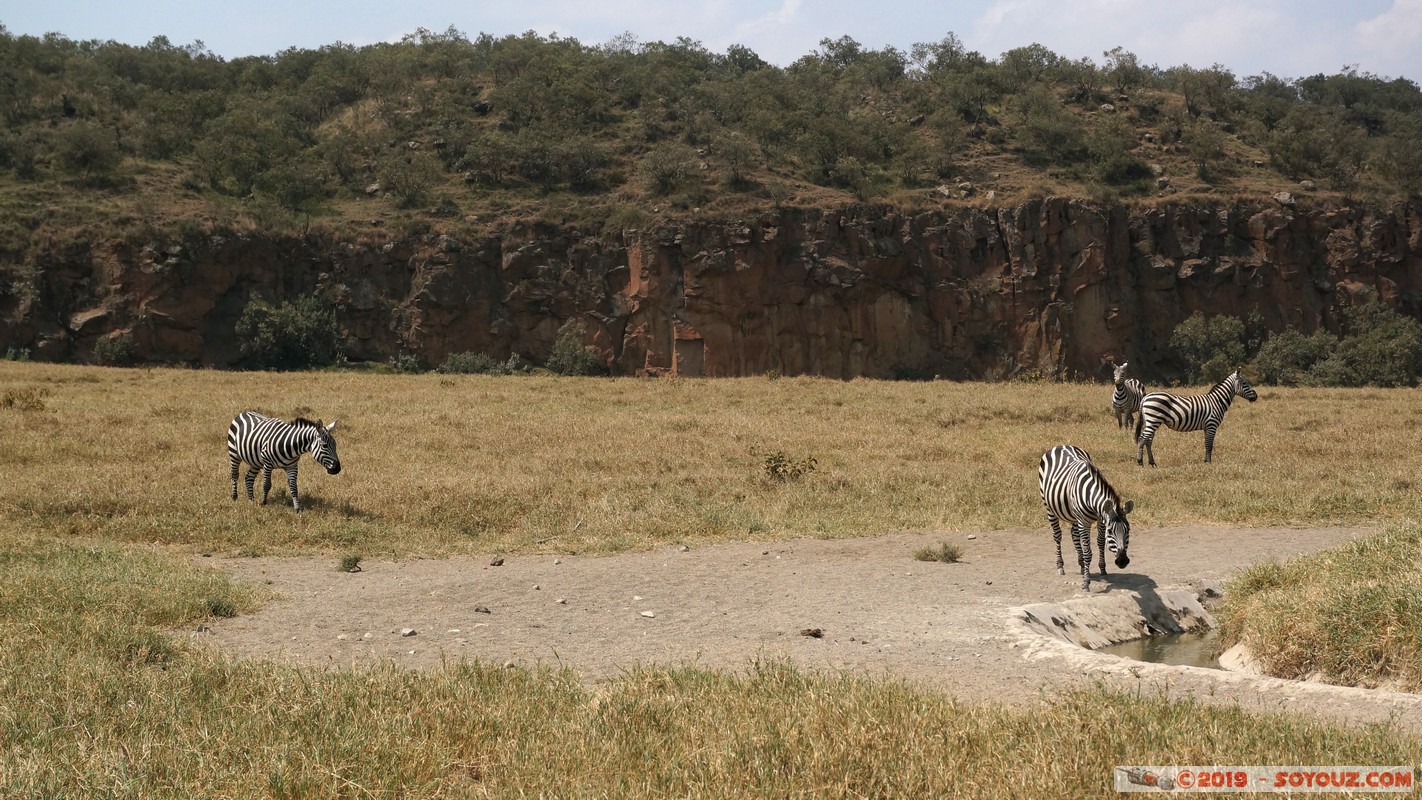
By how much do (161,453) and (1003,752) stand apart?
1798cm

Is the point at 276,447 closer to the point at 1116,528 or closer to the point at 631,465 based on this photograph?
the point at 631,465

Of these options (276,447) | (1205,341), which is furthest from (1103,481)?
(1205,341)

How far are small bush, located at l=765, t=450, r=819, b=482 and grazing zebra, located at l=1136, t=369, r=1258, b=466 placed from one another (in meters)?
6.89

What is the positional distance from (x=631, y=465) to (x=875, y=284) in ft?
136

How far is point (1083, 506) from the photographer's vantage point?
1159 centimetres

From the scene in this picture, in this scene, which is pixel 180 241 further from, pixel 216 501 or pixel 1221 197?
pixel 1221 197

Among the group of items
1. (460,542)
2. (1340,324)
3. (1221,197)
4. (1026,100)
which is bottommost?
(460,542)

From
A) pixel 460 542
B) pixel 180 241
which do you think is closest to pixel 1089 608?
pixel 460 542

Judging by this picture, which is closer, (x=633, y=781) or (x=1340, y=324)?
(x=633, y=781)

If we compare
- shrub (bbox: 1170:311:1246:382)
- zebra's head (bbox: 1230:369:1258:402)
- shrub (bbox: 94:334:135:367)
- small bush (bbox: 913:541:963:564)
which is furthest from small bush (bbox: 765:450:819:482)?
shrub (bbox: 1170:311:1246:382)

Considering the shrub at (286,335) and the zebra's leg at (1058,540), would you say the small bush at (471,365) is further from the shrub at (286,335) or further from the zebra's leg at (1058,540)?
the zebra's leg at (1058,540)

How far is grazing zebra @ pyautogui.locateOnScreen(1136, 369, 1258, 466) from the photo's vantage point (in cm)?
2180

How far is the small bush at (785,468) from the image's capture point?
18.7 m

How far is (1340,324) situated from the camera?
196 ft
